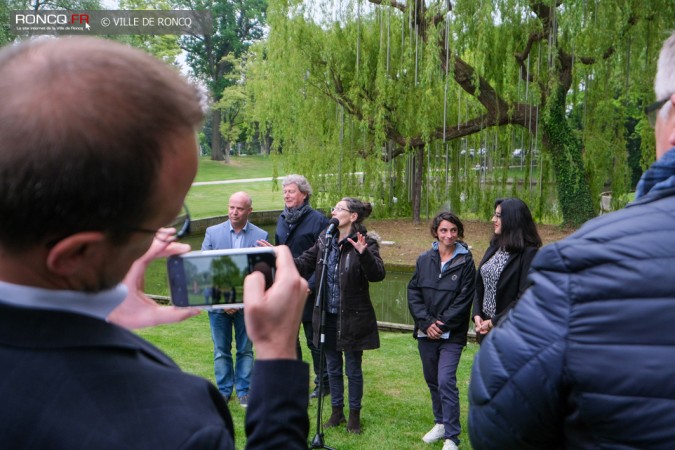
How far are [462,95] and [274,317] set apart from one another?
18780 mm

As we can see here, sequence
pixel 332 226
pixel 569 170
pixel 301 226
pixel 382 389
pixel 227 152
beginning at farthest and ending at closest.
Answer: pixel 227 152 < pixel 569 170 < pixel 382 389 < pixel 301 226 < pixel 332 226

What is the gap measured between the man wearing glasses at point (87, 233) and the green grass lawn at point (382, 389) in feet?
14.7

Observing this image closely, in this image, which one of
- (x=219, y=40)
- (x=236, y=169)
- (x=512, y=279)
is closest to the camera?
(x=512, y=279)

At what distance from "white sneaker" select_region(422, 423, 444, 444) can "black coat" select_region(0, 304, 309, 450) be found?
502 centimetres

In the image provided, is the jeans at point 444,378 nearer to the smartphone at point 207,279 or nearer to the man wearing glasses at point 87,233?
the smartphone at point 207,279

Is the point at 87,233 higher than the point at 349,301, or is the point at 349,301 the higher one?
the point at 87,233

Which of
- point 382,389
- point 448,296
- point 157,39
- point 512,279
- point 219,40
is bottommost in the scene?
point 382,389

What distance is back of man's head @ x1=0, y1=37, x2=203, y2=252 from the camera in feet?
2.86

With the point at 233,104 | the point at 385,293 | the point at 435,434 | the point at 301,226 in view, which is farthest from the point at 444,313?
the point at 233,104

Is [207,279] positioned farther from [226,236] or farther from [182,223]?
[226,236]

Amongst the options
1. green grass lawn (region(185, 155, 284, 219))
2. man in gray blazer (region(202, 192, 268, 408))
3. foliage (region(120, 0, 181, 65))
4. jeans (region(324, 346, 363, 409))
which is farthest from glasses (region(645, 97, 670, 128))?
foliage (region(120, 0, 181, 65))

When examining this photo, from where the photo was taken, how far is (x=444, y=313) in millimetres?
5719

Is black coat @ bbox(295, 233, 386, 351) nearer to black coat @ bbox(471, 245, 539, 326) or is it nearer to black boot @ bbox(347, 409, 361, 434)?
black boot @ bbox(347, 409, 361, 434)

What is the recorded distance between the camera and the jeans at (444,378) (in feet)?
18.4
